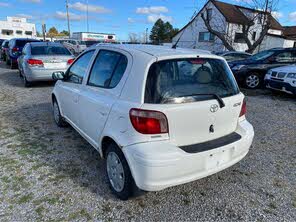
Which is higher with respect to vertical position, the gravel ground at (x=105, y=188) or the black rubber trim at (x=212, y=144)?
the black rubber trim at (x=212, y=144)

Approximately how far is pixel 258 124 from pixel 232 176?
2.43 meters

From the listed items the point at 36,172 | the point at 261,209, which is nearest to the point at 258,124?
the point at 261,209

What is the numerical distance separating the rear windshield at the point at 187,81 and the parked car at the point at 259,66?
657 centimetres

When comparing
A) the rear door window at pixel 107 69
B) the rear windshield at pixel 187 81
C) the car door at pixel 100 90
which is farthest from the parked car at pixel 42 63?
the rear windshield at pixel 187 81

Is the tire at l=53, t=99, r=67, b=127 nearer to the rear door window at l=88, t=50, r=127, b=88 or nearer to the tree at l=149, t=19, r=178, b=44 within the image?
the rear door window at l=88, t=50, r=127, b=88

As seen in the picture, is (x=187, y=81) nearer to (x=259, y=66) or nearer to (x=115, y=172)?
(x=115, y=172)

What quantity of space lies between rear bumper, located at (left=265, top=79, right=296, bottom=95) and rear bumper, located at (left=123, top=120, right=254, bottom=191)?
18.9ft

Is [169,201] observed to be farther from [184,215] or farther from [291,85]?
[291,85]

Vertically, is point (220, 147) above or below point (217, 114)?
below

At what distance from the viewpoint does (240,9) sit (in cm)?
2952

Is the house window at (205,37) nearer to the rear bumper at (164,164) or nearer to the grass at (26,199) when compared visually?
the rear bumper at (164,164)

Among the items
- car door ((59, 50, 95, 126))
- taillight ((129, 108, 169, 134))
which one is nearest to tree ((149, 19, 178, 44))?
car door ((59, 50, 95, 126))

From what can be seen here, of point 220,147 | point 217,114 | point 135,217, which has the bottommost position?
point 135,217

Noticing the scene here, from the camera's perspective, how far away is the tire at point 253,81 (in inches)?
346
